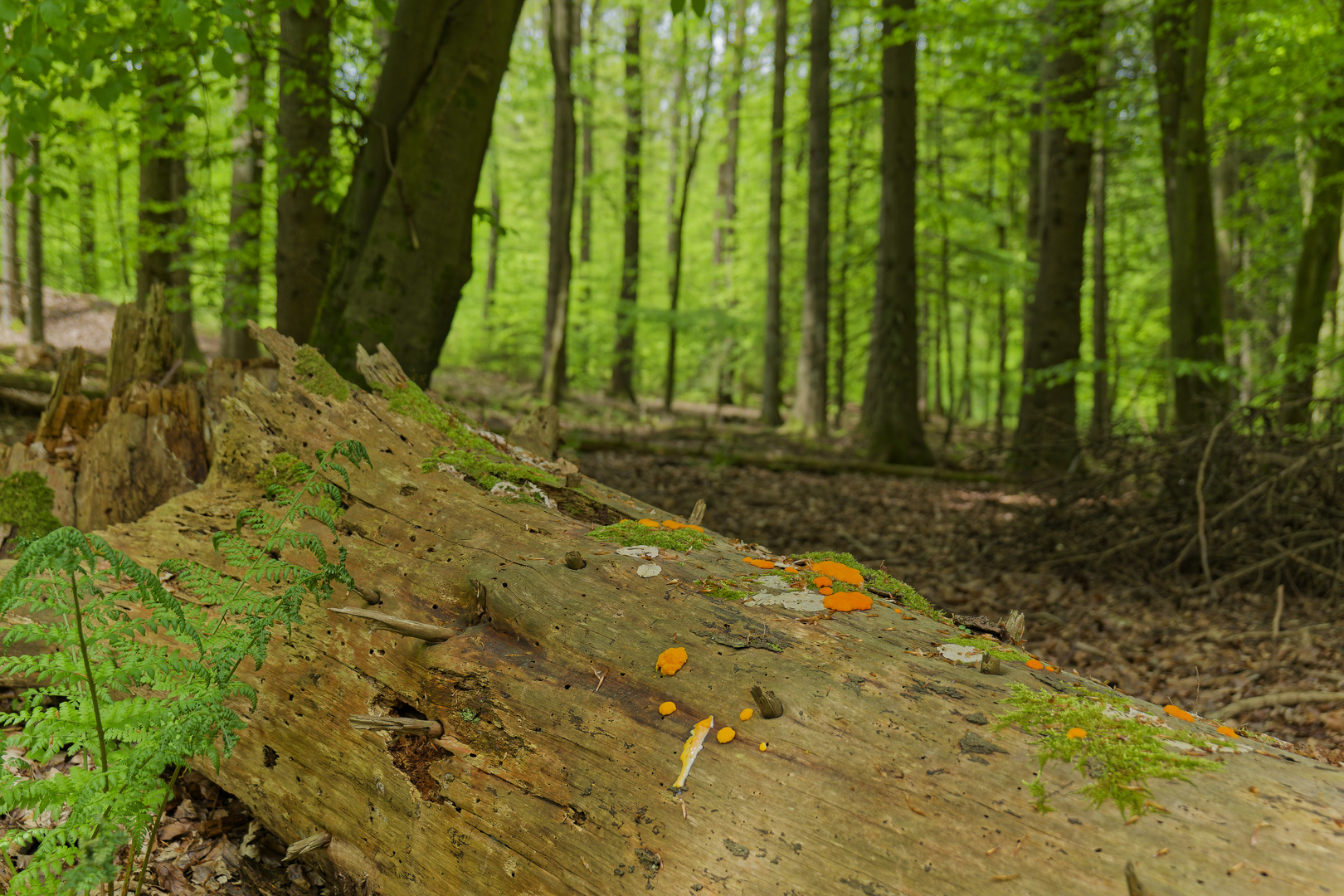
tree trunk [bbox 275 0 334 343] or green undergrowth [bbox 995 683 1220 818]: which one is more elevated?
tree trunk [bbox 275 0 334 343]

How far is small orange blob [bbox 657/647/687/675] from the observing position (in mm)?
1969

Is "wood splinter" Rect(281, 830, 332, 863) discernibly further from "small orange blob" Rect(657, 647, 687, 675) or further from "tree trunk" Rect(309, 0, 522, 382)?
"tree trunk" Rect(309, 0, 522, 382)

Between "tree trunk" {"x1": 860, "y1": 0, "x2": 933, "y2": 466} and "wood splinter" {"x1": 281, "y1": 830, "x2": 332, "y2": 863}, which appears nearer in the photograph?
"wood splinter" {"x1": 281, "y1": 830, "x2": 332, "y2": 863}

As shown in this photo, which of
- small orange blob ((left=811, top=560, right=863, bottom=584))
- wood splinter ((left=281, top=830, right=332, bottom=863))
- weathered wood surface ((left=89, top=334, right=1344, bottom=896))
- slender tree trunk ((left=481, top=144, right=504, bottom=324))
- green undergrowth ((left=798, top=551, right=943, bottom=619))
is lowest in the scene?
wood splinter ((left=281, top=830, right=332, bottom=863))

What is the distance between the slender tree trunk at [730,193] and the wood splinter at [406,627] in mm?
14530

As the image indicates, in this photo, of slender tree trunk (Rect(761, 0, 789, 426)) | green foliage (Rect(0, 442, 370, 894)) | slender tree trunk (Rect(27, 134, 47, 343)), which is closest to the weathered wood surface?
green foliage (Rect(0, 442, 370, 894))

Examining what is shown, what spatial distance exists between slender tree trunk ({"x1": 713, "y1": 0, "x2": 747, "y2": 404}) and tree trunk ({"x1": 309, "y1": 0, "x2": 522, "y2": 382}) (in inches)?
450

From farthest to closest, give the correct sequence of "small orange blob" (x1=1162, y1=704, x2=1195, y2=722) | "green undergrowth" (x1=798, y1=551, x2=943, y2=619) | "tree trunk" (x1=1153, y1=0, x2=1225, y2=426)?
"tree trunk" (x1=1153, y1=0, x2=1225, y2=426), "green undergrowth" (x1=798, y1=551, x2=943, y2=619), "small orange blob" (x1=1162, y1=704, x2=1195, y2=722)

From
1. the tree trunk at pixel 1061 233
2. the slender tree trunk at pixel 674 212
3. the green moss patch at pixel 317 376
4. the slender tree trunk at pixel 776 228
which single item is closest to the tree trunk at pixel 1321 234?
the tree trunk at pixel 1061 233

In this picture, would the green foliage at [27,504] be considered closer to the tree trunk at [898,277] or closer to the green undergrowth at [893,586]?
the green undergrowth at [893,586]

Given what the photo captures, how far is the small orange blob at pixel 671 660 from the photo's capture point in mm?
1969

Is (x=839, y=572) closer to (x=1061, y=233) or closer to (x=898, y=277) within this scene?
(x=898, y=277)

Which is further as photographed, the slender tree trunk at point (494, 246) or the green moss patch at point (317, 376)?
the slender tree trunk at point (494, 246)

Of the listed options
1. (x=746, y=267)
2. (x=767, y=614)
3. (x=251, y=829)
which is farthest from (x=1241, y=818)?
(x=746, y=267)
